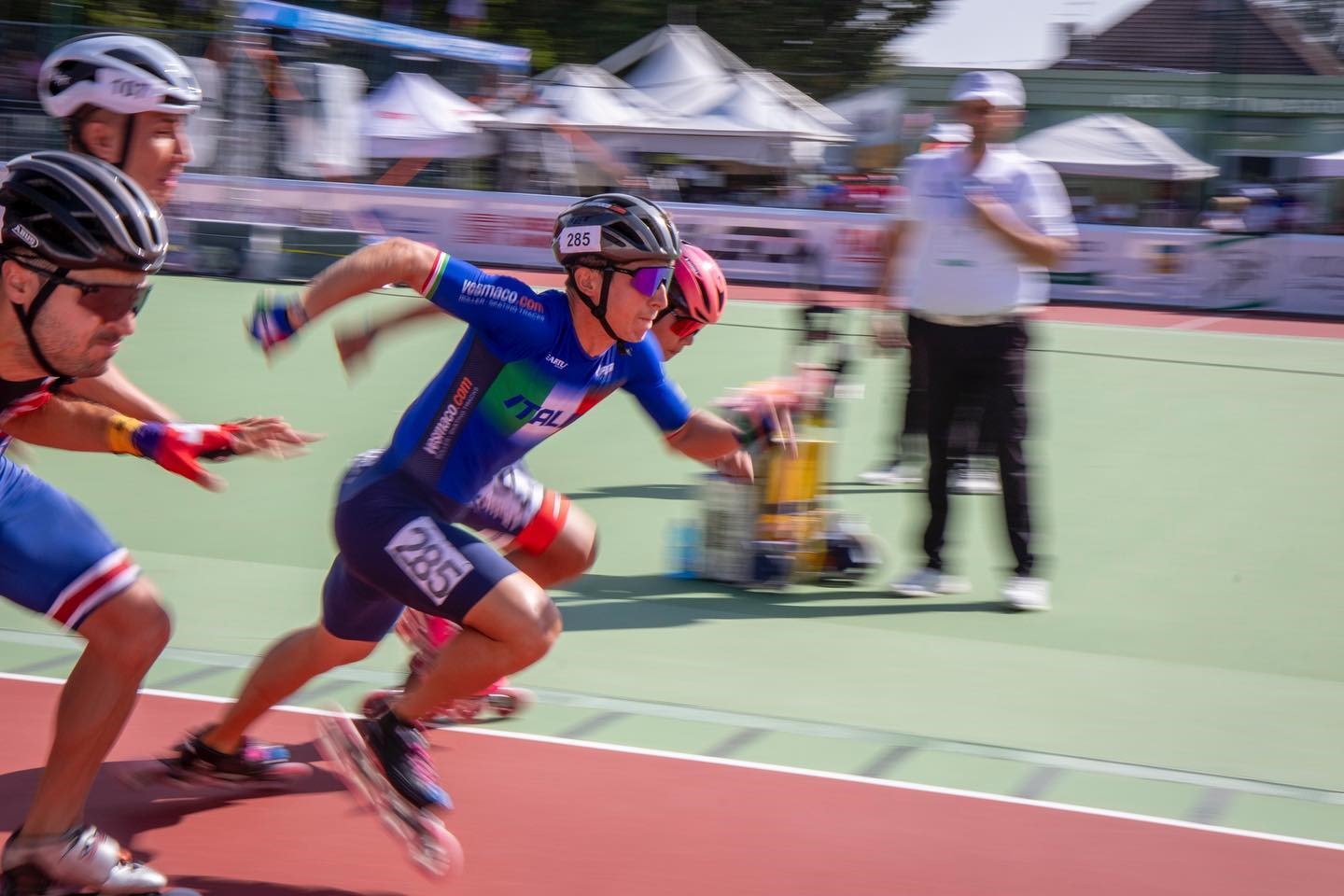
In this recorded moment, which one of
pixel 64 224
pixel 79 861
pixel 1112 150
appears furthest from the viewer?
pixel 1112 150

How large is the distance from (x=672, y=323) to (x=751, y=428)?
0.67 meters

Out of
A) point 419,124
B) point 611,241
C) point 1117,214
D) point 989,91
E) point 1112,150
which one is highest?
point 419,124

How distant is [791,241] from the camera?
68.1ft

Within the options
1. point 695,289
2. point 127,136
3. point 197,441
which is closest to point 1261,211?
point 695,289

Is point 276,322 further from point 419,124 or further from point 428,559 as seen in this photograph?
point 419,124

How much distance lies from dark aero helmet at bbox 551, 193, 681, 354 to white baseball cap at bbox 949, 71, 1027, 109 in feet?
9.14

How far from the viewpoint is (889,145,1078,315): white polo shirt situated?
691 cm

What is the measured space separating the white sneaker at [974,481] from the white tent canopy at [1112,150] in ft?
70.3

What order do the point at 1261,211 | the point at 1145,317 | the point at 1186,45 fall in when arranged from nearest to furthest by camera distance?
the point at 1145,317
the point at 1261,211
the point at 1186,45

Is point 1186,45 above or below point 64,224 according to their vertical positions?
above

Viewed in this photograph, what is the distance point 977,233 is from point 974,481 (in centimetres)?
267

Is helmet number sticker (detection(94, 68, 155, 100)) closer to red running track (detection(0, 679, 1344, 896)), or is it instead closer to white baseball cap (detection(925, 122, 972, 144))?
red running track (detection(0, 679, 1344, 896))

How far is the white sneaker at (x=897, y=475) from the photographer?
9.55 metres

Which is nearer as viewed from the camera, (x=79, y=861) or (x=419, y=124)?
(x=79, y=861)
